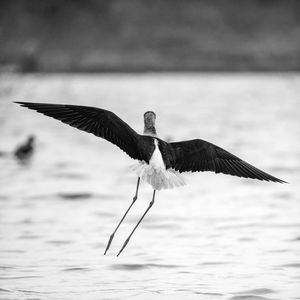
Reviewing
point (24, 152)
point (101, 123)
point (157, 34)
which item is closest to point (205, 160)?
point (101, 123)

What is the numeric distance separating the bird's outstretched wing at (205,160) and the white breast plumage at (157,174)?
0.20 meters

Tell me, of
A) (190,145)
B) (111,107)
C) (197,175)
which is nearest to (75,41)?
(111,107)

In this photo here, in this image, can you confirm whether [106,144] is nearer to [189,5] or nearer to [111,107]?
[111,107]

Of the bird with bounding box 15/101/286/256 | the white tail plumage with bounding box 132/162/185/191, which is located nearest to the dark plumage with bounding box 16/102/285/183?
the bird with bounding box 15/101/286/256

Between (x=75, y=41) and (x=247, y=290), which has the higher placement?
(x=75, y=41)

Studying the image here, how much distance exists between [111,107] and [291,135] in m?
13.4

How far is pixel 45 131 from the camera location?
92.6 feet

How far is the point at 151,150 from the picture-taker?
Answer: 32.2 feet

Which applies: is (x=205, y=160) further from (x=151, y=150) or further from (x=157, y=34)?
(x=157, y=34)

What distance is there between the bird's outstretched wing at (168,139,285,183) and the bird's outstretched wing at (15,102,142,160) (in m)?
0.41

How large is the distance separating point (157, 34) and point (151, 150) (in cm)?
9998

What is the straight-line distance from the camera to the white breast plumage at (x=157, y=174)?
31.6 ft

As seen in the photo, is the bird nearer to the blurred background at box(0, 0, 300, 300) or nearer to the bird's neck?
the bird's neck

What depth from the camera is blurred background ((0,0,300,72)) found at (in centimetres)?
9400
